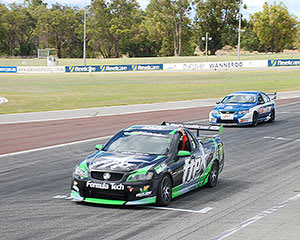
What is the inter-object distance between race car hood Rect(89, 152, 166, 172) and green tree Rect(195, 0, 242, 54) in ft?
419

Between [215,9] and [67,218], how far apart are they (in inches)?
5209

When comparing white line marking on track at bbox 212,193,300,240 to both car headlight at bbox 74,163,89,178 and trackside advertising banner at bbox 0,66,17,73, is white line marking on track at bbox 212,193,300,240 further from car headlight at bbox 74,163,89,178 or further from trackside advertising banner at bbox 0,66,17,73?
trackside advertising banner at bbox 0,66,17,73

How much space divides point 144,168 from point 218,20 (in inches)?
5102

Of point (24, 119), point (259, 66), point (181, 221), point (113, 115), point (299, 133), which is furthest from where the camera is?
point (259, 66)

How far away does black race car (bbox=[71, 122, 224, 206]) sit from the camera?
338 inches

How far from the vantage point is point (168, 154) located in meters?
9.41

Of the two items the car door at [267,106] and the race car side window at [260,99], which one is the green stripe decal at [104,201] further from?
the car door at [267,106]

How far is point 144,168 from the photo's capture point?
870cm

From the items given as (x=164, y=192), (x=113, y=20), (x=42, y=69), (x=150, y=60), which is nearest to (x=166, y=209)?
(x=164, y=192)

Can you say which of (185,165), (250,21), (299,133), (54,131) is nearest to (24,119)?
(54,131)

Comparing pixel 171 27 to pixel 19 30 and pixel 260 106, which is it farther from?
pixel 260 106

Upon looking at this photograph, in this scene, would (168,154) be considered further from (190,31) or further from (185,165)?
(190,31)

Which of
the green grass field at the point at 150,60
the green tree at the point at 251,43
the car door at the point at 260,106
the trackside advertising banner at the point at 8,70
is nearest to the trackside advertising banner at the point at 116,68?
the green grass field at the point at 150,60

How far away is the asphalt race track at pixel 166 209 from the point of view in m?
7.57
